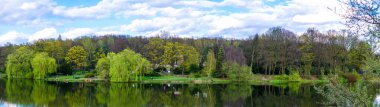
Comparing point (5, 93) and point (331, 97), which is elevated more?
point (331, 97)

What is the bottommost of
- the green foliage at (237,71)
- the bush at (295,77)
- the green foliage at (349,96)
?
the bush at (295,77)

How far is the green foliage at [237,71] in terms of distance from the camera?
2313 inches

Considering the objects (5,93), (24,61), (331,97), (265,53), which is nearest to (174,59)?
(265,53)

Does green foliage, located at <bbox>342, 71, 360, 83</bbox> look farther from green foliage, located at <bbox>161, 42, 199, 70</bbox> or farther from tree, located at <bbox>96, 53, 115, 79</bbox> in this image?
tree, located at <bbox>96, 53, 115, 79</bbox>

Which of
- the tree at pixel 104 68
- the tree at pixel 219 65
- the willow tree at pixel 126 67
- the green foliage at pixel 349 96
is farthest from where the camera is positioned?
the tree at pixel 219 65

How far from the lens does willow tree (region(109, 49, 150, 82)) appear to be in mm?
54250

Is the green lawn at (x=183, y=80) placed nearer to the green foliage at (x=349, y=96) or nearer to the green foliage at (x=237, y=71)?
the green foliage at (x=237, y=71)

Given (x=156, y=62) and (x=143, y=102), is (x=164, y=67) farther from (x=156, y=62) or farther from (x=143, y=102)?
(x=143, y=102)

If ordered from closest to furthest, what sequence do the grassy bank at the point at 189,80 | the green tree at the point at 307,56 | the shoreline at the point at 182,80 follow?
the shoreline at the point at 182,80, the grassy bank at the point at 189,80, the green tree at the point at 307,56

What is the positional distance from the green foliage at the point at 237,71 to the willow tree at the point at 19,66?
31.8 m

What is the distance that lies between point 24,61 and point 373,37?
6400 centimetres

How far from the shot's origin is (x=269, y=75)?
63812mm

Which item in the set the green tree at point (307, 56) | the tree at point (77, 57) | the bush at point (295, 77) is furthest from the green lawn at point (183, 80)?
the tree at point (77, 57)

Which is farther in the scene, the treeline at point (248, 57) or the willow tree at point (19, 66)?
the willow tree at point (19, 66)
